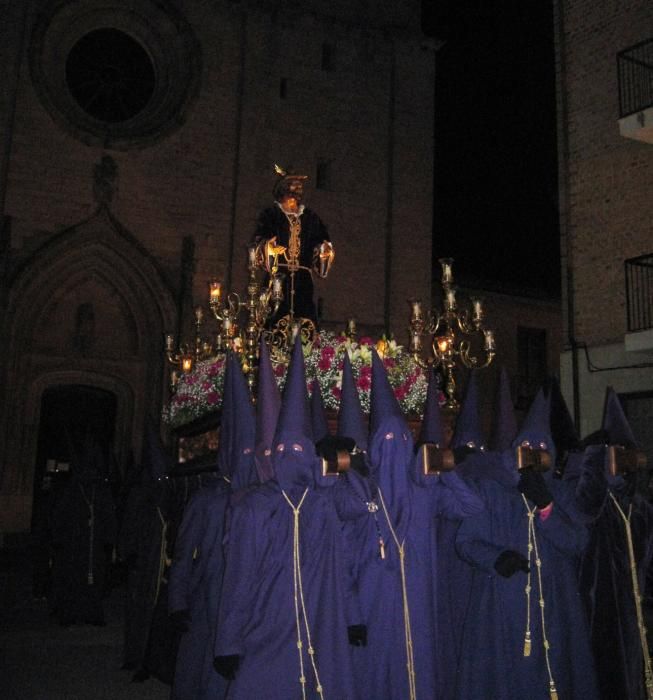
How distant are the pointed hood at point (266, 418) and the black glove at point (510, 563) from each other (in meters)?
1.54

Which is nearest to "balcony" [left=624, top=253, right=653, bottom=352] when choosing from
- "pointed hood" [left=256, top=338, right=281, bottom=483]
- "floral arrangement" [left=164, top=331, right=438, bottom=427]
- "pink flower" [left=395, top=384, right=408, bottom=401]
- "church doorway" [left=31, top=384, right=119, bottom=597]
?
"floral arrangement" [left=164, top=331, right=438, bottom=427]

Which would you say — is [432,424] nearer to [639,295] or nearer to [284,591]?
[284,591]

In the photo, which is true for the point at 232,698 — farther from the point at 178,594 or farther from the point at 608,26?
the point at 608,26

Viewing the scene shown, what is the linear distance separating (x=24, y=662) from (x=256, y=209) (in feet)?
40.6

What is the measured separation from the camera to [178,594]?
218 inches

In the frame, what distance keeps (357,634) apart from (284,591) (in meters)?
0.58

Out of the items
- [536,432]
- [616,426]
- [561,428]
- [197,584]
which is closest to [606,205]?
[561,428]

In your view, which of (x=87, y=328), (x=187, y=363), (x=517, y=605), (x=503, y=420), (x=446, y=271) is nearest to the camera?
(x=517, y=605)

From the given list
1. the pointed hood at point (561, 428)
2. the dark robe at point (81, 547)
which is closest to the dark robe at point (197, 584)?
the pointed hood at point (561, 428)

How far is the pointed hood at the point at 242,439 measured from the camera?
5.14 metres

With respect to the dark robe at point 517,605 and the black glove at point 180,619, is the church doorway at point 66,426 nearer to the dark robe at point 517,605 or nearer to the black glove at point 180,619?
the black glove at point 180,619

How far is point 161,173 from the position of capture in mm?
17672

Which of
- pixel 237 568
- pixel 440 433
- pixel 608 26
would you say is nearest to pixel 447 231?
pixel 608 26

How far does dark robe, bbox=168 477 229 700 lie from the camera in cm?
547
